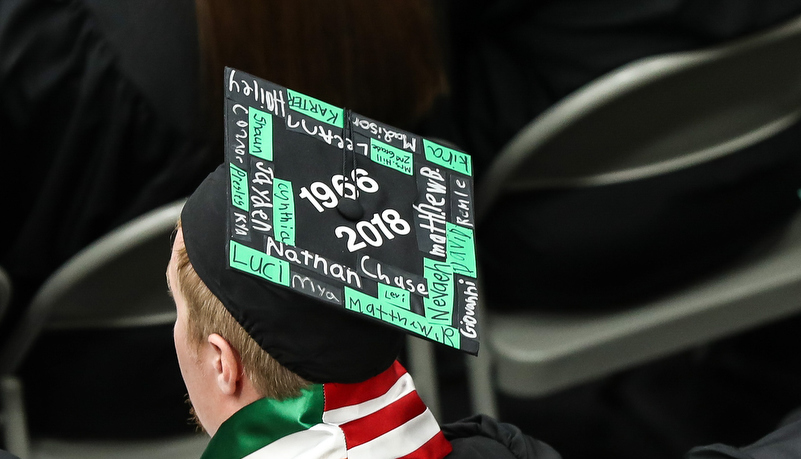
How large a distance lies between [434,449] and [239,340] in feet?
0.54

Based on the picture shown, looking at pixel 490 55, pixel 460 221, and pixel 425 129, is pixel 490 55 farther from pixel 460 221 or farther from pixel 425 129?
pixel 460 221

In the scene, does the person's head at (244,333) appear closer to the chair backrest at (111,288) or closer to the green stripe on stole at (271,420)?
the green stripe on stole at (271,420)

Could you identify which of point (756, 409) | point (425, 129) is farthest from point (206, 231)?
point (756, 409)

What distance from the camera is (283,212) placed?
0.62 m

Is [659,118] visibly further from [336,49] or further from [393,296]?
[393,296]

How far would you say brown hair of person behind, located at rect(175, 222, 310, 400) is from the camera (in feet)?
2.14

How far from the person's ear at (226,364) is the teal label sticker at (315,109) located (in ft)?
0.54

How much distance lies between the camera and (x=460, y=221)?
68 cm

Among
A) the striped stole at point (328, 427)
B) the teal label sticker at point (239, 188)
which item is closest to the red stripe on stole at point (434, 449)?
the striped stole at point (328, 427)

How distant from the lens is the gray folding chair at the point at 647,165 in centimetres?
111

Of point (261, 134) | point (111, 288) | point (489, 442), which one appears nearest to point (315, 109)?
point (261, 134)

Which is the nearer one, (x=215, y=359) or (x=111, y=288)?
(x=215, y=359)

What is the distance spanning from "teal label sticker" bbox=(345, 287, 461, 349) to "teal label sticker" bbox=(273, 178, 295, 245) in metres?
0.05

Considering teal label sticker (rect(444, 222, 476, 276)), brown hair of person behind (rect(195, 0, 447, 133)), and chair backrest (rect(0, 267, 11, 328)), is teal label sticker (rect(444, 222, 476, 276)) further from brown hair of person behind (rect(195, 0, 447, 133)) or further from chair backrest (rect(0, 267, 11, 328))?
chair backrest (rect(0, 267, 11, 328))
